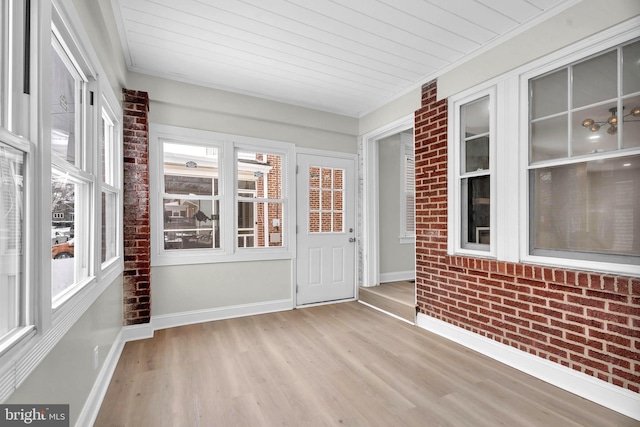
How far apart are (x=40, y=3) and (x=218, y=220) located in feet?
8.86

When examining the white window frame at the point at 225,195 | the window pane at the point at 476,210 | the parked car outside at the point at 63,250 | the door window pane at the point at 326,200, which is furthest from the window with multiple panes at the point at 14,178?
the door window pane at the point at 326,200

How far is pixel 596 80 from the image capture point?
2.15 m

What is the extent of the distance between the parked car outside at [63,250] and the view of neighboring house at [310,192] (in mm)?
30

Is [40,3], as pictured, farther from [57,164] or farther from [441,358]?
[441,358]

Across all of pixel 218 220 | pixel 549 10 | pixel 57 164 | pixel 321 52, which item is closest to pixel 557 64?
pixel 549 10

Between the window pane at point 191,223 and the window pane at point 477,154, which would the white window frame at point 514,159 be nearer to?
the window pane at point 477,154

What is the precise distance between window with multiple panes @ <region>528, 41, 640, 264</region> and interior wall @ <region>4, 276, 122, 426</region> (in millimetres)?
3095

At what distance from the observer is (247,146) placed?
3.83 meters

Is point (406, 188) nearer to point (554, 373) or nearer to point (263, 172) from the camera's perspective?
point (263, 172)

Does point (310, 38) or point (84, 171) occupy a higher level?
point (310, 38)

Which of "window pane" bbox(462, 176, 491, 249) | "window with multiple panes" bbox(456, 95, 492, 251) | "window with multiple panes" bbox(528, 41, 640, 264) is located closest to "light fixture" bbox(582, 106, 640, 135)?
"window with multiple panes" bbox(528, 41, 640, 264)

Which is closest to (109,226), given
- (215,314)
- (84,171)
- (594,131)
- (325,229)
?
(84,171)

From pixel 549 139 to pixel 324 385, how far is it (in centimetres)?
255

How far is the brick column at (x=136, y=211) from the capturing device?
3023 mm
